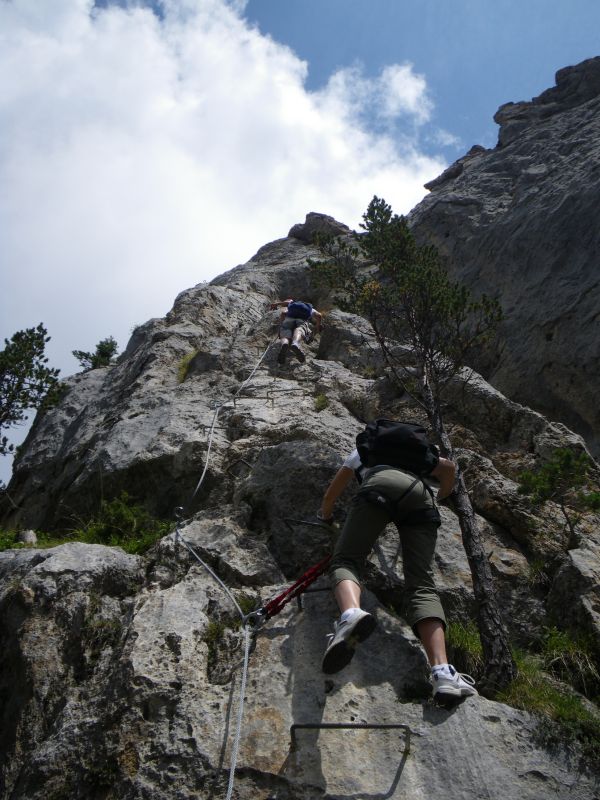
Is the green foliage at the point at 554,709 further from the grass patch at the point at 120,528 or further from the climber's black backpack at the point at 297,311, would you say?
the climber's black backpack at the point at 297,311

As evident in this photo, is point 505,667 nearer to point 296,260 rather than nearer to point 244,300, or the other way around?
point 244,300

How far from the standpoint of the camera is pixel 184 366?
43.5 feet

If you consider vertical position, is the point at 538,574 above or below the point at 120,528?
above

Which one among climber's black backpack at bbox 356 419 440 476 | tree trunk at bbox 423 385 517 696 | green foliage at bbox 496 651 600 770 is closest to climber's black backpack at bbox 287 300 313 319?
tree trunk at bbox 423 385 517 696

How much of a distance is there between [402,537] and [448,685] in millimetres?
1328

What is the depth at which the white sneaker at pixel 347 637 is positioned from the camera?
14.4 feet

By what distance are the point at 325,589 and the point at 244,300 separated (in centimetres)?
1329

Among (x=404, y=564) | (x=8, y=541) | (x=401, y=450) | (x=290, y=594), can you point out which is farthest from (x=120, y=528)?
(x=404, y=564)

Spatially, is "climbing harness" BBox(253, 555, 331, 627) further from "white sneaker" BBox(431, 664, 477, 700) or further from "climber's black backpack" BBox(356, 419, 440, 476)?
"white sneaker" BBox(431, 664, 477, 700)

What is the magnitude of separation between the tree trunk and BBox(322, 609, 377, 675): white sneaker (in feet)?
5.94

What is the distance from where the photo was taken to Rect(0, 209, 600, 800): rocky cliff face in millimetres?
4590

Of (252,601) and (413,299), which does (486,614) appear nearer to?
(252,601)

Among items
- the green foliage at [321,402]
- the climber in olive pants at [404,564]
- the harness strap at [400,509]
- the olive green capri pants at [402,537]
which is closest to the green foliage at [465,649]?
the climber in olive pants at [404,564]

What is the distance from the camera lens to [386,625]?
19.0 feet
